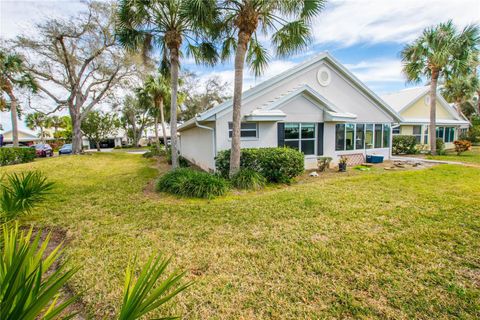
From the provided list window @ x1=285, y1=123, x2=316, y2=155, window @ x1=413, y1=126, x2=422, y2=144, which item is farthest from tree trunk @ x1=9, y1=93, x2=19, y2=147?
window @ x1=413, y1=126, x2=422, y2=144

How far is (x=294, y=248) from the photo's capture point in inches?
158

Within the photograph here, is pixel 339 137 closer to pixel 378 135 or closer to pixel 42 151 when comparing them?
pixel 378 135

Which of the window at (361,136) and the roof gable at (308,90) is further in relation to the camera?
the window at (361,136)

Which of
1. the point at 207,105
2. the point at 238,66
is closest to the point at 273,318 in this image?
the point at 238,66

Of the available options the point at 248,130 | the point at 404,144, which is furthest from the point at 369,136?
the point at 248,130

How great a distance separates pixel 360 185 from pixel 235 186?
4.88 m

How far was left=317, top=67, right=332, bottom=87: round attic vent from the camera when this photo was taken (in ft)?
42.8

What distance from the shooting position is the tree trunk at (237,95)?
8.24m

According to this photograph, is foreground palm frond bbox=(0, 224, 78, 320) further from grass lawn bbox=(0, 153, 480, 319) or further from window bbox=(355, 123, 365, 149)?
window bbox=(355, 123, 365, 149)

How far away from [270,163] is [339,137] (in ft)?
21.0

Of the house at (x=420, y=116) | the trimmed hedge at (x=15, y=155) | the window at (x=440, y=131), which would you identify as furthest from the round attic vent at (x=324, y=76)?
the trimmed hedge at (x=15, y=155)

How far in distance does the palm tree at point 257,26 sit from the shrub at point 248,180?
0.34 m

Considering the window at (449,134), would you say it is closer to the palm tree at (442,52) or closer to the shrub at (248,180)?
the palm tree at (442,52)

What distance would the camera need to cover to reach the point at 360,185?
8.49m
